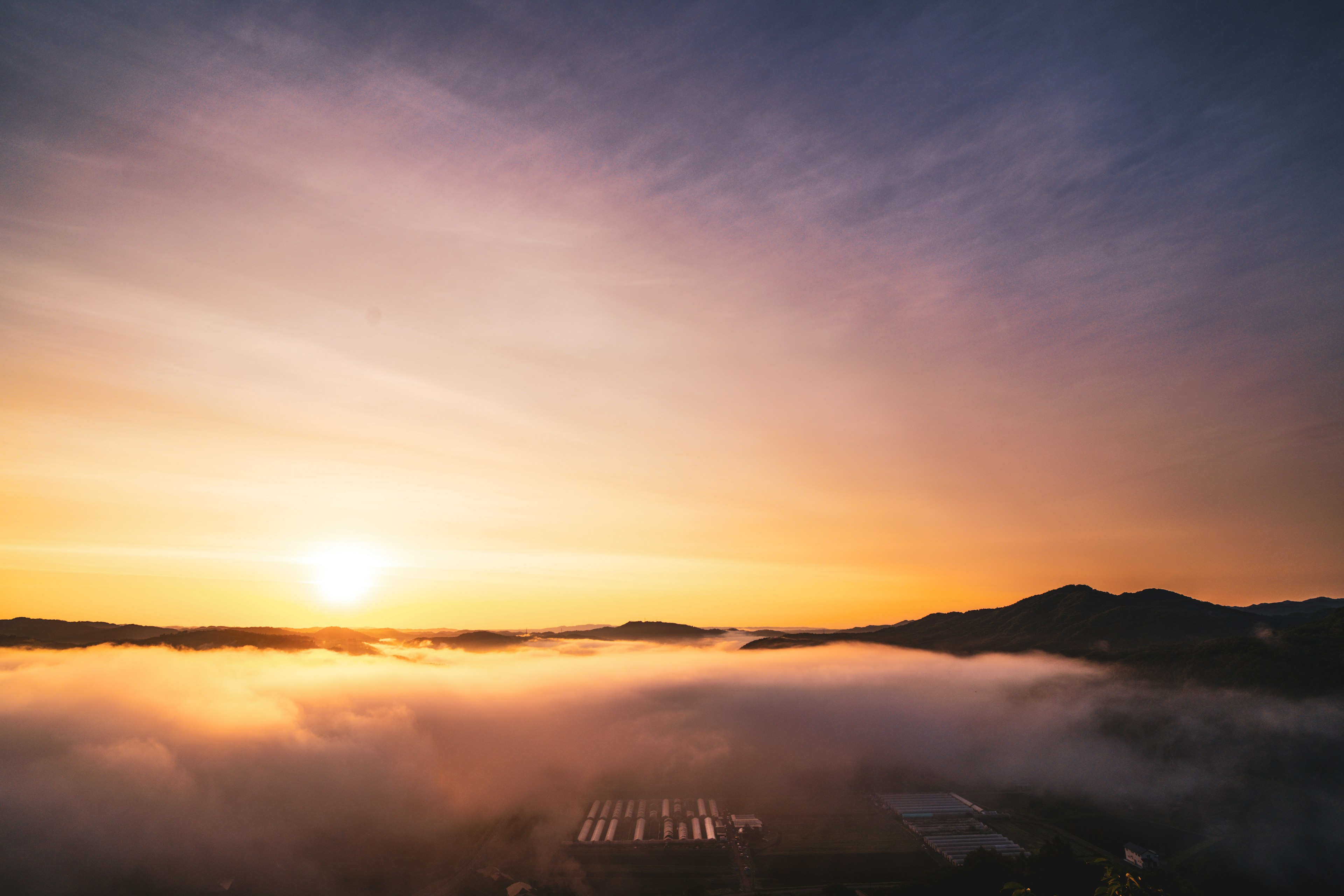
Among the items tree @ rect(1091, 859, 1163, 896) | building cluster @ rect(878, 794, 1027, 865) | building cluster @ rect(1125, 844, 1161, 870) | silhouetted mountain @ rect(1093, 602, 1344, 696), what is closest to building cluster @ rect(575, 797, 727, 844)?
building cluster @ rect(878, 794, 1027, 865)

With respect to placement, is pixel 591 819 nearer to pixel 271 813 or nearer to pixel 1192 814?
pixel 271 813

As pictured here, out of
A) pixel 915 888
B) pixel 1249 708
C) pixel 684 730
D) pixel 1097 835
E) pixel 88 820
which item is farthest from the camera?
pixel 684 730

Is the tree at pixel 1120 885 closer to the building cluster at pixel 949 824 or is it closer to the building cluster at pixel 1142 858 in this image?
the building cluster at pixel 949 824

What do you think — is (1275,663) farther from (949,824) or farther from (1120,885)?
(1120,885)

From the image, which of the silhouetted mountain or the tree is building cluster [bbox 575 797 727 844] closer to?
the tree

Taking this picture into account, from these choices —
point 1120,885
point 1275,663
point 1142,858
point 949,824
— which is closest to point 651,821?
point 949,824

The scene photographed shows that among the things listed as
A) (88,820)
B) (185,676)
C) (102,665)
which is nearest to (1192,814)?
(88,820)

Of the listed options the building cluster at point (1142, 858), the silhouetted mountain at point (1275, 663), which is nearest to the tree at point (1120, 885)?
the building cluster at point (1142, 858)
